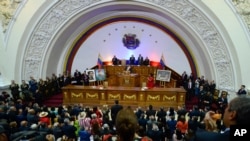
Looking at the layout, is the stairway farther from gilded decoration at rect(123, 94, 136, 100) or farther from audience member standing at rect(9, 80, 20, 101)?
gilded decoration at rect(123, 94, 136, 100)

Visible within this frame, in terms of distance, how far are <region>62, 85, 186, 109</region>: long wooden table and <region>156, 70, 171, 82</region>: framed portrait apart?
2.80 m

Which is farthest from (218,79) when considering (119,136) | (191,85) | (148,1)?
(119,136)

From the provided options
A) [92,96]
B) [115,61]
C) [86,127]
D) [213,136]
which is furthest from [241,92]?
[213,136]

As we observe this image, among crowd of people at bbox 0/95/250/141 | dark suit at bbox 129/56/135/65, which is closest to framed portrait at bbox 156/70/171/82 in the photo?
dark suit at bbox 129/56/135/65

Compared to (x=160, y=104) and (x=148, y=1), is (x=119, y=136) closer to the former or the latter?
(x=160, y=104)

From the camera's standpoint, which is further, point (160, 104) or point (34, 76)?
point (34, 76)

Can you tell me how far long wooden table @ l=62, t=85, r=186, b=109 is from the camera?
14727 mm

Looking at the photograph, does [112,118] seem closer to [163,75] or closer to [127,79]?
[127,79]

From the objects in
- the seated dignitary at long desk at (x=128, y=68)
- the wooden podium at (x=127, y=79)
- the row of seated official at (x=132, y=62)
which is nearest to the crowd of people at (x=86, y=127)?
the wooden podium at (x=127, y=79)

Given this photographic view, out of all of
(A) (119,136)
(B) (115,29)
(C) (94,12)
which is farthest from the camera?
(B) (115,29)

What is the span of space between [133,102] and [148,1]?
5533mm

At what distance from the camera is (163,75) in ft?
59.0

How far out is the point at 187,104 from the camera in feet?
51.2

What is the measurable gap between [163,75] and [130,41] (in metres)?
3.96
